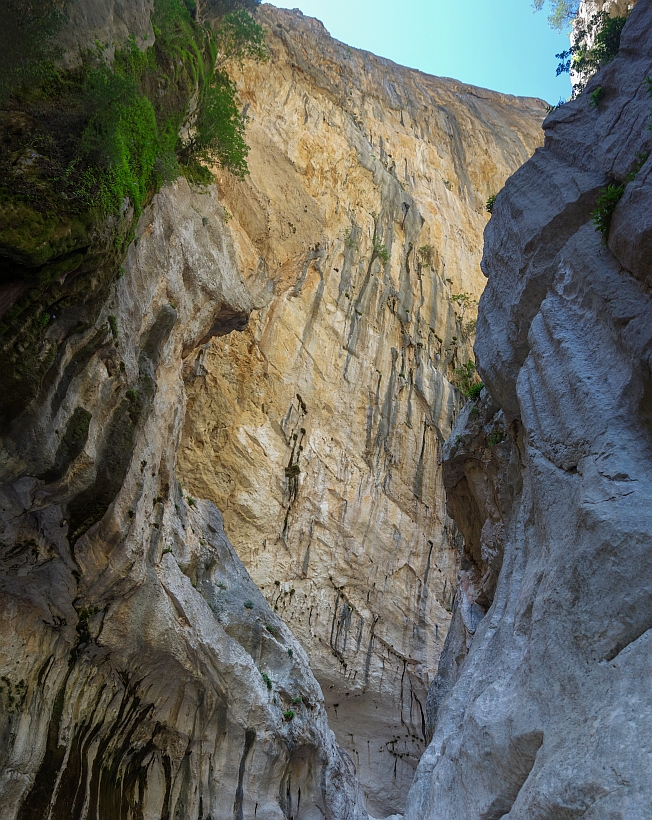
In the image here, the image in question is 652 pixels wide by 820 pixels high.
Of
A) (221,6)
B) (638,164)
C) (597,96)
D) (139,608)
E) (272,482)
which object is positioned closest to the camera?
(638,164)

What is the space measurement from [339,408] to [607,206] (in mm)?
13217

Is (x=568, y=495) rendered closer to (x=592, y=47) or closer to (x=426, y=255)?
(x=592, y=47)

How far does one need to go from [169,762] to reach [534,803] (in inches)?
318

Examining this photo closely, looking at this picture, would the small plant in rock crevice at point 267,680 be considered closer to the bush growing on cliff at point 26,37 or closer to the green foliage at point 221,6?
the bush growing on cliff at point 26,37

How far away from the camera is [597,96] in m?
10.2

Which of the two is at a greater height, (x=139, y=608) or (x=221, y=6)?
(x=221, y=6)

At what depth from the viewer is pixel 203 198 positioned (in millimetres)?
12539

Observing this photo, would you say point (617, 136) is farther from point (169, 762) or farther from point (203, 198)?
point (169, 762)

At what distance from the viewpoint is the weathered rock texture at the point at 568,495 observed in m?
5.62

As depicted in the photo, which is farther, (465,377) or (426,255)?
(426,255)

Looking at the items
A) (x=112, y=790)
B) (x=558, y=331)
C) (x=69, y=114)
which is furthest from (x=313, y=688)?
(x=69, y=114)

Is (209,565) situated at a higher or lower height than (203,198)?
lower

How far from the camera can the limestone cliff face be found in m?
18.2

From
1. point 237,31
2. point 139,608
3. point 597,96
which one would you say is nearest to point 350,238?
point 237,31
